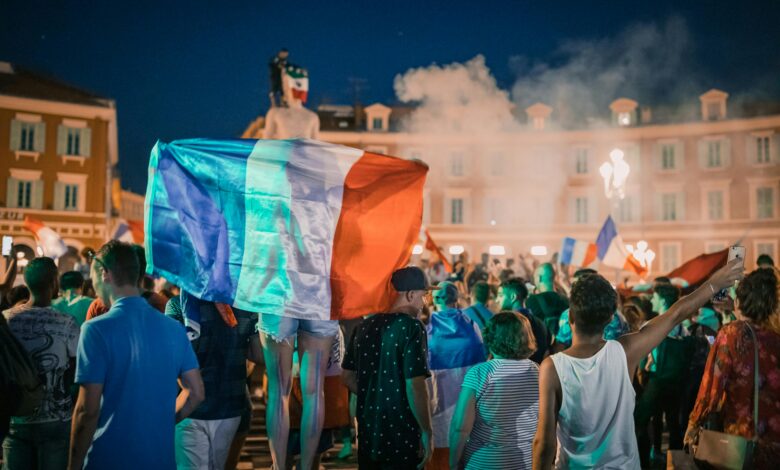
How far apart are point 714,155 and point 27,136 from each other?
41.6m

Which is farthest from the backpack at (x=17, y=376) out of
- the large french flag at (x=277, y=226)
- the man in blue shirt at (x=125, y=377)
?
the large french flag at (x=277, y=226)

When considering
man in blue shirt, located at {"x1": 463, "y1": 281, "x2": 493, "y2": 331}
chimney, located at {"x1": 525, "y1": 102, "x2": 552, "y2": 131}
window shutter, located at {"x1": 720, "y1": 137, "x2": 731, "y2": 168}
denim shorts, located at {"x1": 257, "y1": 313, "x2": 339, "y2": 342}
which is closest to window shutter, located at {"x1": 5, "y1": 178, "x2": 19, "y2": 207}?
chimney, located at {"x1": 525, "y1": 102, "x2": 552, "y2": 131}

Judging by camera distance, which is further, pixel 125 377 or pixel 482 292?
pixel 482 292

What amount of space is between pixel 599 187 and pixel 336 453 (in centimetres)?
4126

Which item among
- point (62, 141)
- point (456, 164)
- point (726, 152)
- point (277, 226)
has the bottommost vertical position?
point (277, 226)

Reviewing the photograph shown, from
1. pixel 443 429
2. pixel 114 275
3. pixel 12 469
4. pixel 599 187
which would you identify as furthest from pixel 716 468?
pixel 599 187

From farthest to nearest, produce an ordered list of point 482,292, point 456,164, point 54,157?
point 456,164 → point 54,157 → point 482,292

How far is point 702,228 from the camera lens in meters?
44.7

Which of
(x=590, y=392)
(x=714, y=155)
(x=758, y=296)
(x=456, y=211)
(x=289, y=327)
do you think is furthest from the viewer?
(x=456, y=211)

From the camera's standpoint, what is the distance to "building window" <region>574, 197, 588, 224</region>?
1836 inches

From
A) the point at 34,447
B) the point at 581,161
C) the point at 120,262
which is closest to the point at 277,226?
the point at 120,262

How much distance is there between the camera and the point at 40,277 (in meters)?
4.82

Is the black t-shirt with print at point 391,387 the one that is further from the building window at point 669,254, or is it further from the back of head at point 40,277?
the building window at point 669,254

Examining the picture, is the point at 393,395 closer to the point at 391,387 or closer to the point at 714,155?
the point at 391,387
